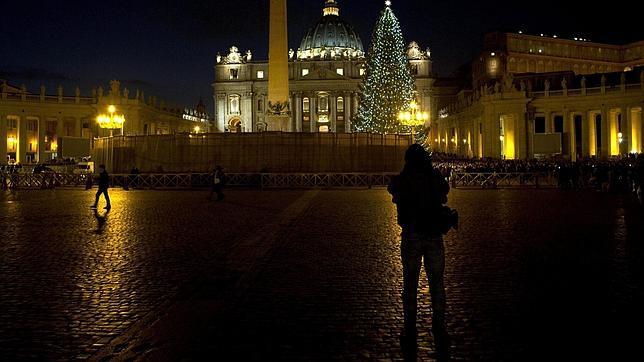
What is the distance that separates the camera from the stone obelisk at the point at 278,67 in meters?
32.7

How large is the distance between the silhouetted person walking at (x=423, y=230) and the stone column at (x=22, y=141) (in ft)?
240

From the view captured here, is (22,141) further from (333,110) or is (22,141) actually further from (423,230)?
(423,230)

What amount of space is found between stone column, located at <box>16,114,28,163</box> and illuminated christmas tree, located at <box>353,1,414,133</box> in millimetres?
39099

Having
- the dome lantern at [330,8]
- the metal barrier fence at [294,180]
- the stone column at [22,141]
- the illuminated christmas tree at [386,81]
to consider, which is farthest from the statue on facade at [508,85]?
the dome lantern at [330,8]

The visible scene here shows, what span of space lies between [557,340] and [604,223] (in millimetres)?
9588

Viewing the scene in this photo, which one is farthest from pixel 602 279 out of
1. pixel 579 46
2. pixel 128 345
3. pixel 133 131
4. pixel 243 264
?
pixel 579 46

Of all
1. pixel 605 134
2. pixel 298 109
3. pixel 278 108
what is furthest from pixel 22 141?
pixel 605 134

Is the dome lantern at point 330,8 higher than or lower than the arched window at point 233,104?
higher

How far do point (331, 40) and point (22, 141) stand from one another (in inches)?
2859

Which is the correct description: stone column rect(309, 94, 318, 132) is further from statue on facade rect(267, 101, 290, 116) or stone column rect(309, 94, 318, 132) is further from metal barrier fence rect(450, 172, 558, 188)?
metal barrier fence rect(450, 172, 558, 188)

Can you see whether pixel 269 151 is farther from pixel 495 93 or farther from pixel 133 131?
pixel 133 131

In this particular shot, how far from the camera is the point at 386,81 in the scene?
5706cm

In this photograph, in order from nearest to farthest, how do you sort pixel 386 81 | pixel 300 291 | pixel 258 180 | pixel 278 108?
pixel 300 291
pixel 258 180
pixel 278 108
pixel 386 81

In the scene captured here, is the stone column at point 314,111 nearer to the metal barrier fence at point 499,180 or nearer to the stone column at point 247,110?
the stone column at point 247,110
